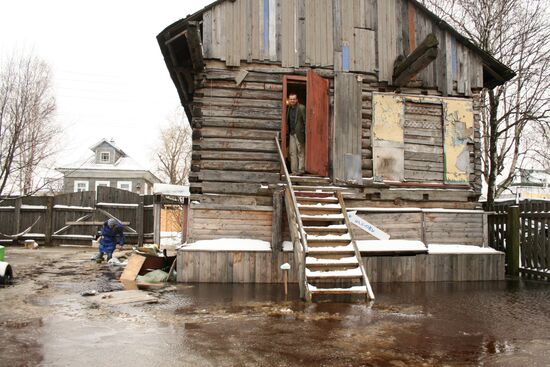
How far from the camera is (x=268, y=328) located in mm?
5867

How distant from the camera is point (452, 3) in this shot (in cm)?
1973

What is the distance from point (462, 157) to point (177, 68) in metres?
7.42

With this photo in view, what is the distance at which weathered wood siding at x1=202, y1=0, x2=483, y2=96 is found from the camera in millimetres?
10914

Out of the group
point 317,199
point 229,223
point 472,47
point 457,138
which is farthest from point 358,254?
point 472,47

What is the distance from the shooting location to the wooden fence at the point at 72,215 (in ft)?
65.7

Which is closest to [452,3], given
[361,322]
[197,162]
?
[197,162]

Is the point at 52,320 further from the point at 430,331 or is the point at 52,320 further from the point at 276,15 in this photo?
the point at 276,15

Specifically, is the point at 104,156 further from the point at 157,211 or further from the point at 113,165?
the point at 157,211

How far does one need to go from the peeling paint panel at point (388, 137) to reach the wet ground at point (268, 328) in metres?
3.28

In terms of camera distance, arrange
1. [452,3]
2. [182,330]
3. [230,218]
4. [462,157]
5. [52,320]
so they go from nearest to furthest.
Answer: [182,330] → [52,320] → [230,218] → [462,157] → [452,3]

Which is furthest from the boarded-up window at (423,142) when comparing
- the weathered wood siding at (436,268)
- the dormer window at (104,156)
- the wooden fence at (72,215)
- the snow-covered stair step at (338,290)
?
the dormer window at (104,156)

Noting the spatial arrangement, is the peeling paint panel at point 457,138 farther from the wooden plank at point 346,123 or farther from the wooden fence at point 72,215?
the wooden fence at point 72,215

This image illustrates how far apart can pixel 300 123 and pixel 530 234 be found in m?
5.98

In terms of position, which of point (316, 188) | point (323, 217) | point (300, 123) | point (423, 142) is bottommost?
point (323, 217)
